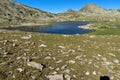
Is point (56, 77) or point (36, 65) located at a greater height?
point (36, 65)

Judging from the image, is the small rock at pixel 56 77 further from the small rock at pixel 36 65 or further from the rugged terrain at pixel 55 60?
the small rock at pixel 36 65

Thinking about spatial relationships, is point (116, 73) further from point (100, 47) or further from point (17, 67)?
point (17, 67)

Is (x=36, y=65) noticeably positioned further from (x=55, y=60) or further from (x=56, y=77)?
(x=56, y=77)

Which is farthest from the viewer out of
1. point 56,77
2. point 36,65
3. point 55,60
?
point 55,60

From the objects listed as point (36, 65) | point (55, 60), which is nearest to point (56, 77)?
point (36, 65)

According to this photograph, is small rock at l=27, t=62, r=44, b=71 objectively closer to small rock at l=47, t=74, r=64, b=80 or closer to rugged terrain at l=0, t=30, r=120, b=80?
rugged terrain at l=0, t=30, r=120, b=80

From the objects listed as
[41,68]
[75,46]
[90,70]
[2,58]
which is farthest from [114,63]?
[2,58]

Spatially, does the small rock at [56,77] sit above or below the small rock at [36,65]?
below

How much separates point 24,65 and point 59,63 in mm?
3152

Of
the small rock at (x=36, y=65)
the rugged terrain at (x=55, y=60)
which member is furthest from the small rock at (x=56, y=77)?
→ the small rock at (x=36, y=65)

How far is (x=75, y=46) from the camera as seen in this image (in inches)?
925

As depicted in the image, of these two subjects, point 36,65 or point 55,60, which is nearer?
point 36,65

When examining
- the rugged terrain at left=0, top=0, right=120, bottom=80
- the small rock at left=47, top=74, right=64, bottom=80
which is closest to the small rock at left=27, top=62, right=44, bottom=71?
the rugged terrain at left=0, top=0, right=120, bottom=80

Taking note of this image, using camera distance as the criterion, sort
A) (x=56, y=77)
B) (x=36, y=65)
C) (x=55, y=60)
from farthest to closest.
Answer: (x=55, y=60), (x=36, y=65), (x=56, y=77)
